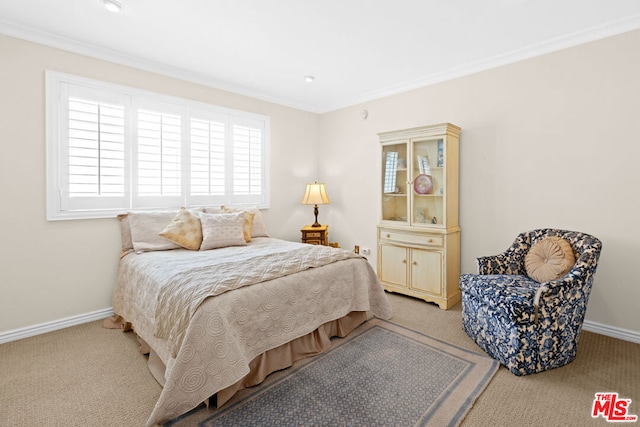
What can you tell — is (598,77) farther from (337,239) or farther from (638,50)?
(337,239)

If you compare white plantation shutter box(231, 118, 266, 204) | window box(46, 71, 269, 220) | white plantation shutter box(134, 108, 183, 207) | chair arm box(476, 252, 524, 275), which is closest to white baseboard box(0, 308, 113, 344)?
window box(46, 71, 269, 220)

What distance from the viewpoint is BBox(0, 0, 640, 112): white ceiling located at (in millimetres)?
2359

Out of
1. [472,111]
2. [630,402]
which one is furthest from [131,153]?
[630,402]

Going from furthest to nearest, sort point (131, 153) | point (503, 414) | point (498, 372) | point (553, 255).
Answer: point (131, 153), point (553, 255), point (498, 372), point (503, 414)

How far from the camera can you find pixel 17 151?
263 cm

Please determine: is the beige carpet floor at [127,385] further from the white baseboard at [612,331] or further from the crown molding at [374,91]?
the crown molding at [374,91]

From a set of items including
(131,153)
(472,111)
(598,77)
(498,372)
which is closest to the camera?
(498,372)

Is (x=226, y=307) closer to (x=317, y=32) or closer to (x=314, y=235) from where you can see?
(x=317, y=32)

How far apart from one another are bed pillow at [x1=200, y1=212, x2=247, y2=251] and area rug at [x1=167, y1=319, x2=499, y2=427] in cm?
149

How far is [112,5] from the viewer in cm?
231

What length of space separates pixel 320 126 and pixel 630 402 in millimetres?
4512

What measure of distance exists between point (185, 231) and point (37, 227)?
1205mm

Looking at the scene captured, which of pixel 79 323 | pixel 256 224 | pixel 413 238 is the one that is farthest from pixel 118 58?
pixel 413 238

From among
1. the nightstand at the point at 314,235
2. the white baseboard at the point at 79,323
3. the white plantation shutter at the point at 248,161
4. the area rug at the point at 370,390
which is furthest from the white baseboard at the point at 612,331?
the white plantation shutter at the point at 248,161
